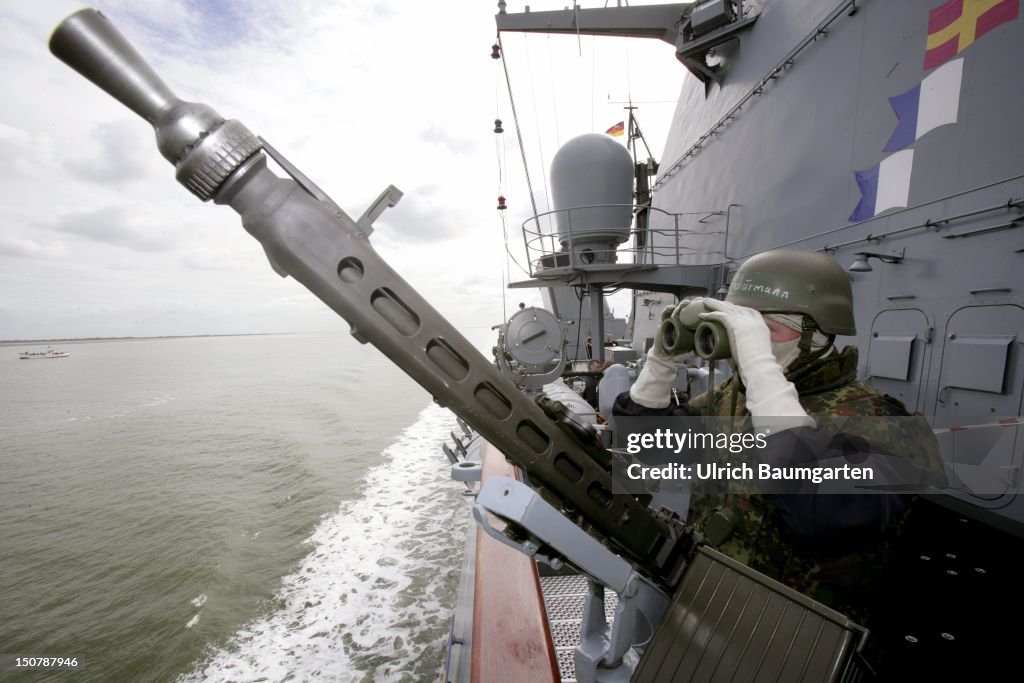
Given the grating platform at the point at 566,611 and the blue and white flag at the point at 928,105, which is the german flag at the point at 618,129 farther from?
the grating platform at the point at 566,611

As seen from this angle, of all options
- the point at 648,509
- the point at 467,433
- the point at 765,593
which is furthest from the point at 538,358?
the point at 765,593

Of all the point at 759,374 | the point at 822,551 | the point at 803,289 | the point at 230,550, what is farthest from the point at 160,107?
the point at 230,550

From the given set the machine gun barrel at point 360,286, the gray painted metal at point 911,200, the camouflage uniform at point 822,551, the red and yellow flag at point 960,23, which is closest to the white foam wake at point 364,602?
the machine gun barrel at point 360,286

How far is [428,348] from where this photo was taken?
1.40 meters

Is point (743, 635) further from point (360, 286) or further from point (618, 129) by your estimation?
point (618, 129)

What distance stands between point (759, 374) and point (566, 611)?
256 cm

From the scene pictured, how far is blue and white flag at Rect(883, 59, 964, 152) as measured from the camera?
305 cm

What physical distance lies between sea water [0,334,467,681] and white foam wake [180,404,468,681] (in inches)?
0.8

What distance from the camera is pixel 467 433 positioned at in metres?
7.33

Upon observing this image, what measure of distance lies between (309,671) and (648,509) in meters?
4.07

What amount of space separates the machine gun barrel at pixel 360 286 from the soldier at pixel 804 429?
341 millimetres

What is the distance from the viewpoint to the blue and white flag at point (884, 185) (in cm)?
343

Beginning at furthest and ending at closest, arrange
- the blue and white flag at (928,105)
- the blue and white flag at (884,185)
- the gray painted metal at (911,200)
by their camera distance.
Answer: the blue and white flag at (884,185) < the blue and white flag at (928,105) < the gray painted metal at (911,200)

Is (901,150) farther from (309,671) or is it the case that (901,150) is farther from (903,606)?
(309,671)
